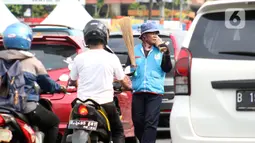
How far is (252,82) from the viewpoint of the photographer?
4.83 meters

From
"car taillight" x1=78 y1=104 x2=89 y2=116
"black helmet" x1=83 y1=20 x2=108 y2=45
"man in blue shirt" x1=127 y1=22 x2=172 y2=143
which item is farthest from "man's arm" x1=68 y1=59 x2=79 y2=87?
"man in blue shirt" x1=127 y1=22 x2=172 y2=143

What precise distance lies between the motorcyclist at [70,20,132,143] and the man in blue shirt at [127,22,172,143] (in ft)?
4.36

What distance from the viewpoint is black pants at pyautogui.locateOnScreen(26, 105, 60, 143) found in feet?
19.0

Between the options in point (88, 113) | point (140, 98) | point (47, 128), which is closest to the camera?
point (88, 113)

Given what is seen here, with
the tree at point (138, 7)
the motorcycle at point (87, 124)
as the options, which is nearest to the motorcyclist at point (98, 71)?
the motorcycle at point (87, 124)

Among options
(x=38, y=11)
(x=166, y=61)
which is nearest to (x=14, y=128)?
(x=166, y=61)

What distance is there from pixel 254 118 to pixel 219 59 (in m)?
0.55

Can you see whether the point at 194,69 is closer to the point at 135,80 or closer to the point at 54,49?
the point at 135,80

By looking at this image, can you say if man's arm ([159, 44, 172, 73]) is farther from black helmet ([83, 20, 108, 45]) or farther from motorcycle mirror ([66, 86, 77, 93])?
black helmet ([83, 20, 108, 45])

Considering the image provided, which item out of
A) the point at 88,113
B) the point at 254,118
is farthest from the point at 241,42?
the point at 88,113

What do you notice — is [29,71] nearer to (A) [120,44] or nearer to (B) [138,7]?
(A) [120,44]

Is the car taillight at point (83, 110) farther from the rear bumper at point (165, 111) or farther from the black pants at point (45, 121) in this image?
the rear bumper at point (165, 111)

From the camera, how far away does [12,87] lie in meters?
5.54

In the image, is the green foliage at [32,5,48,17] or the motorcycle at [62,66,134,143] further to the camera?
the green foliage at [32,5,48,17]
